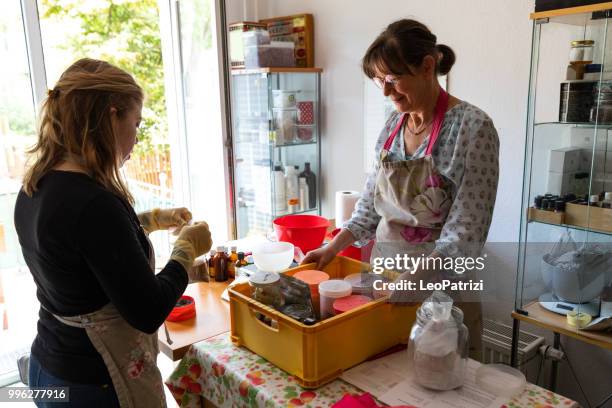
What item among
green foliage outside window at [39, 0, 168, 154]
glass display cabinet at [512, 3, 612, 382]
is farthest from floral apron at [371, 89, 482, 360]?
green foliage outside window at [39, 0, 168, 154]

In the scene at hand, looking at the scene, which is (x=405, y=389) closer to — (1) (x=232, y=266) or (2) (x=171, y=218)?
(2) (x=171, y=218)

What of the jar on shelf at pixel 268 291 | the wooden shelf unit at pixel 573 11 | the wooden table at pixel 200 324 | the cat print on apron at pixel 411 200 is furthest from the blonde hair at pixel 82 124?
the wooden shelf unit at pixel 573 11

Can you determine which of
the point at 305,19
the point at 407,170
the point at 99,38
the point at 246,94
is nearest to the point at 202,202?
the point at 246,94

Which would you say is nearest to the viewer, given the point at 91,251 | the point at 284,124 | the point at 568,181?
the point at 91,251

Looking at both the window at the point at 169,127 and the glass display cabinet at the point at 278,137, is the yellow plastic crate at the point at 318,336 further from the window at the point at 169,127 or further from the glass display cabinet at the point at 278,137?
the glass display cabinet at the point at 278,137

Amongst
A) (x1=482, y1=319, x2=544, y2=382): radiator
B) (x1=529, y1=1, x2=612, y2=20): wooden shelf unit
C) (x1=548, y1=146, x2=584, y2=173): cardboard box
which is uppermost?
(x1=529, y1=1, x2=612, y2=20): wooden shelf unit

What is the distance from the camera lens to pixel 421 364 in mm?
1046

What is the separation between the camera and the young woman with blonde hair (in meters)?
0.95

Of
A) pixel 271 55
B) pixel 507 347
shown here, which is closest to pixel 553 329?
pixel 507 347

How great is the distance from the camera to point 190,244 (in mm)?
1225

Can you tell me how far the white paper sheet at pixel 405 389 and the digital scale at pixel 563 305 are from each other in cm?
68

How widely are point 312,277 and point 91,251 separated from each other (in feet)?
1.90

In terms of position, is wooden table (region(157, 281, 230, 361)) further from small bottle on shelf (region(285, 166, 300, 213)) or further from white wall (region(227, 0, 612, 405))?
white wall (region(227, 0, 612, 405))

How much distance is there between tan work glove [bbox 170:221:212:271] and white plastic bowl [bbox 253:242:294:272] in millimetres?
321
